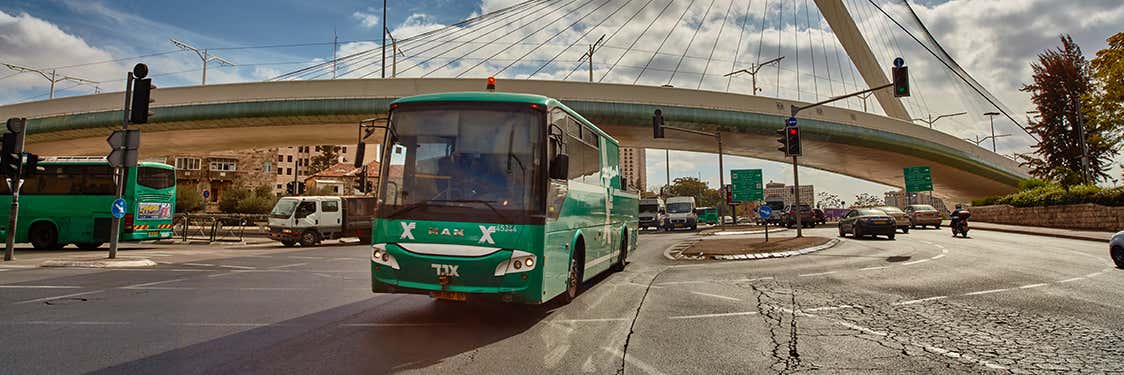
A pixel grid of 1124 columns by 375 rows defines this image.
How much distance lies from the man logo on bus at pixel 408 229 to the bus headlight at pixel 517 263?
109 cm

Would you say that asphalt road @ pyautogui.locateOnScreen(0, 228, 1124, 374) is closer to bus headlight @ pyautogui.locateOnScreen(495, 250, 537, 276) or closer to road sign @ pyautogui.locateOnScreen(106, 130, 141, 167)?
bus headlight @ pyautogui.locateOnScreen(495, 250, 537, 276)

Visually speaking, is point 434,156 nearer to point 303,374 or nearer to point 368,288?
point 303,374

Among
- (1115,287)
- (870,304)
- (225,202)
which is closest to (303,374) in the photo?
(870,304)

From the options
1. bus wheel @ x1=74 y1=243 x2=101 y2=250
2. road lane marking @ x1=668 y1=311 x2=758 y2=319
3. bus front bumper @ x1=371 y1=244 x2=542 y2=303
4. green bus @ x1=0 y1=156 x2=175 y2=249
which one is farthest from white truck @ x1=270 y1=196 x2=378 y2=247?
road lane marking @ x1=668 y1=311 x2=758 y2=319

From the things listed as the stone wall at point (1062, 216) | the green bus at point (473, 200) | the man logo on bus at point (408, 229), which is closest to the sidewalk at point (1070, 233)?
the stone wall at point (1062, 216)

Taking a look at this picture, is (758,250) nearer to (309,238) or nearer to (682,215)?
(309,238)

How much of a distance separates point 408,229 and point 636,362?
3113mm

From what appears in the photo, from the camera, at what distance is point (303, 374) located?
4383 mm

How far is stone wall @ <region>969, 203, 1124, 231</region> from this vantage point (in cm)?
2458

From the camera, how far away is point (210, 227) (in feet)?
94.7

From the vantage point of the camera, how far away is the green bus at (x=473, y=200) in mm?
6262

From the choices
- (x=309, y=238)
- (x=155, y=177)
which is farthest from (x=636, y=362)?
(x=155, y=177)

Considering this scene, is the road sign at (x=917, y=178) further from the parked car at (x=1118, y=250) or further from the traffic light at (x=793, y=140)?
the parked car at (x=1118, y=250)

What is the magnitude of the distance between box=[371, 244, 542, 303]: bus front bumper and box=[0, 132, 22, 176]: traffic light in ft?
46.8
